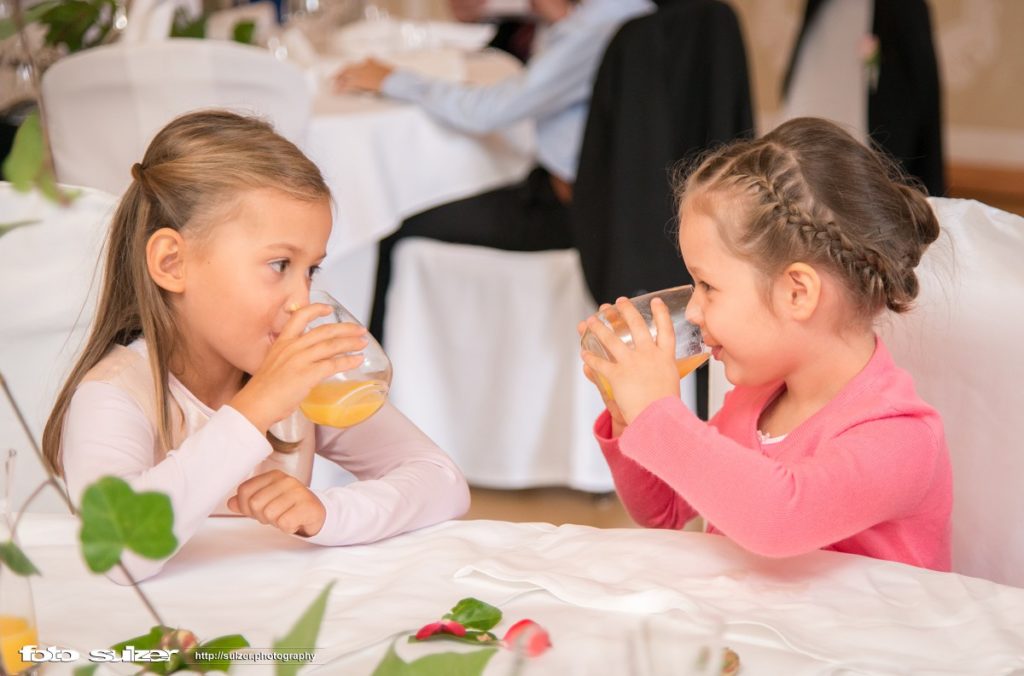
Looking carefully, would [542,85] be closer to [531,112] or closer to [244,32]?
[531,112]

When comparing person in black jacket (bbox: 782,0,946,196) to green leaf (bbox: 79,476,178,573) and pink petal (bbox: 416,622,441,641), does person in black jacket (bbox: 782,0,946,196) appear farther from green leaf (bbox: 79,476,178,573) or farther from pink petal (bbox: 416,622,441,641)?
green leaf (bbox: 79,476,178,573)

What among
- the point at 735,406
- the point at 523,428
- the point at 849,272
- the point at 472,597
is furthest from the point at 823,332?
the point at 523,428

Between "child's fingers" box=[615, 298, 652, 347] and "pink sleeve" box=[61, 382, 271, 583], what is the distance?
312 millimetres

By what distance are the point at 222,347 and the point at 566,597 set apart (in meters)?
0.50

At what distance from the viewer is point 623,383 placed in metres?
0.97

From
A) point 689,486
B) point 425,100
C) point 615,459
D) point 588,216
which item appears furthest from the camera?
point 425,100

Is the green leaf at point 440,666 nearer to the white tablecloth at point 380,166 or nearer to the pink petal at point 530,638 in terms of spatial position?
the pink petal at point 530,638

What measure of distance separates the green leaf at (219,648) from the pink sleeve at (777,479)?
15.1 inches

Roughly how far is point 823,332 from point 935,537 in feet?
0.68

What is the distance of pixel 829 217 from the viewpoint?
3.43ft

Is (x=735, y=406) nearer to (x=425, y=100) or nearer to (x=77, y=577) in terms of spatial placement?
(x=77, y=577)

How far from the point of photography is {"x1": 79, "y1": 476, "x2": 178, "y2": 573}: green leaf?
493mm

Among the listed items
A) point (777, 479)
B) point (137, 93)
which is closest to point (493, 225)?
point (137, 93)

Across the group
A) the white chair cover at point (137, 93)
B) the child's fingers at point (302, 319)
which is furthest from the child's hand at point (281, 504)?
the white chair cover at point (137, 93)
